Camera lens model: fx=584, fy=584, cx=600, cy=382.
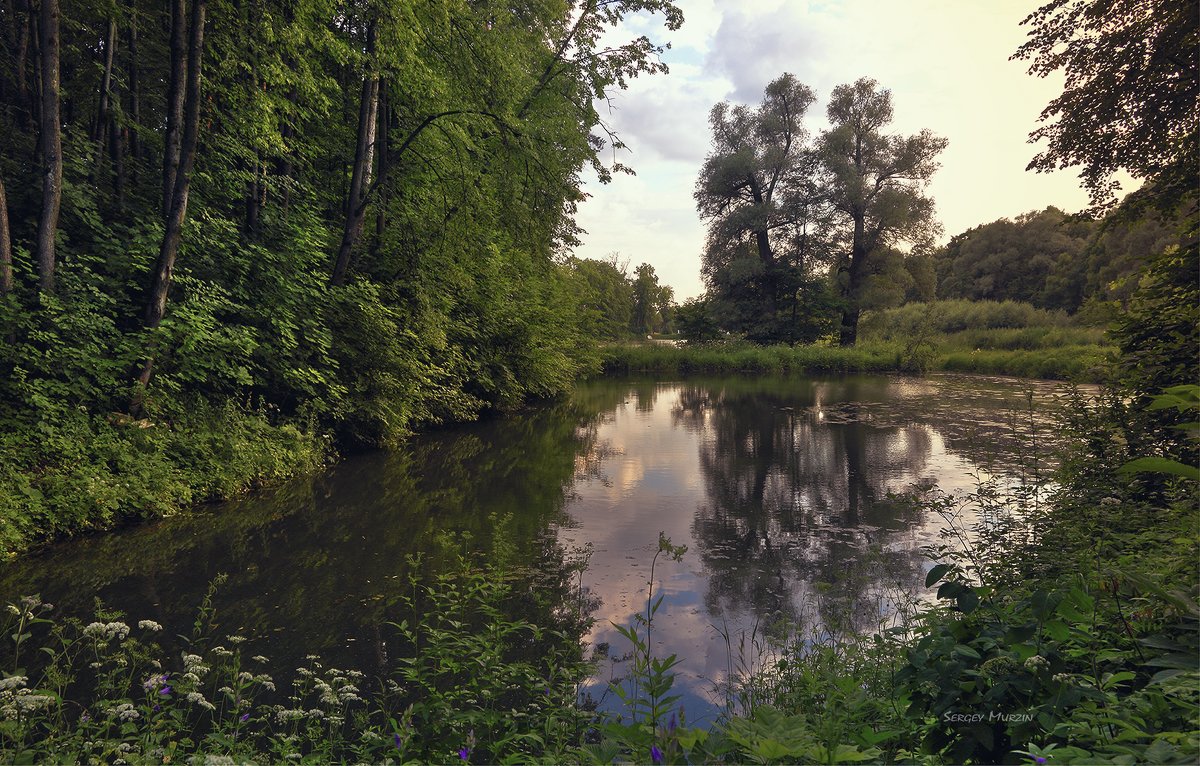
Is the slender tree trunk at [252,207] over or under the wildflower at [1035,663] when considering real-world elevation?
over

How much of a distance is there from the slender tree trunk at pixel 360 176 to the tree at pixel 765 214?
104ft

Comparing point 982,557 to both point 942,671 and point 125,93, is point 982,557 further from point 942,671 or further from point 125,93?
point 125,93

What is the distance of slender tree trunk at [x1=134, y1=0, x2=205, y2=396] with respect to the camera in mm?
8102

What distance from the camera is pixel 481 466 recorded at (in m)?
11.7

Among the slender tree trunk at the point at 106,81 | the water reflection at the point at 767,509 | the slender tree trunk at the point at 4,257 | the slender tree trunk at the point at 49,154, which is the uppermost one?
the slender tree trunk at the point at 106,81

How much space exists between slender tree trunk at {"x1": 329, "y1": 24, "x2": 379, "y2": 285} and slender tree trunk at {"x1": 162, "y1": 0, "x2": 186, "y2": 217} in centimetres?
303

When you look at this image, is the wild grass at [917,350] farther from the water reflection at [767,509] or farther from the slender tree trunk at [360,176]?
the slender tree trunk at [360,176]

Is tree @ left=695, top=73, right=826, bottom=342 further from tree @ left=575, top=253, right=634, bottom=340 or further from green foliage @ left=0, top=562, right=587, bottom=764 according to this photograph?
green foliage @ left=0, top=562, right=587, bottom=764

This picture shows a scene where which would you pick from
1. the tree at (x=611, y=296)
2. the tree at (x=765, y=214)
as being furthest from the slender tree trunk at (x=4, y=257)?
the tree at (x=765, y=214)

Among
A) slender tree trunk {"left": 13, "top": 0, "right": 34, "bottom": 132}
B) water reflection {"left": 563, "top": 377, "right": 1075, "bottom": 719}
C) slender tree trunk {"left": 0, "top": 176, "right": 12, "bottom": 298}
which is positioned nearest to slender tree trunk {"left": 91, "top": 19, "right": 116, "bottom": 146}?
slender tree trunk {"left": 13, "top": 0, "right": 34, "bottom": 132}

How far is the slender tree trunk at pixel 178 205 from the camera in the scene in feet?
26.6

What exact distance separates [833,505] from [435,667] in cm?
658

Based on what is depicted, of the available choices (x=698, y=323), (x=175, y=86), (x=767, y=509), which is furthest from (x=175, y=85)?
(x=698, y=323)

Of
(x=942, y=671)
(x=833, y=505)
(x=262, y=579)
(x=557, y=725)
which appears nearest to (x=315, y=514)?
(x=262, y=579)
